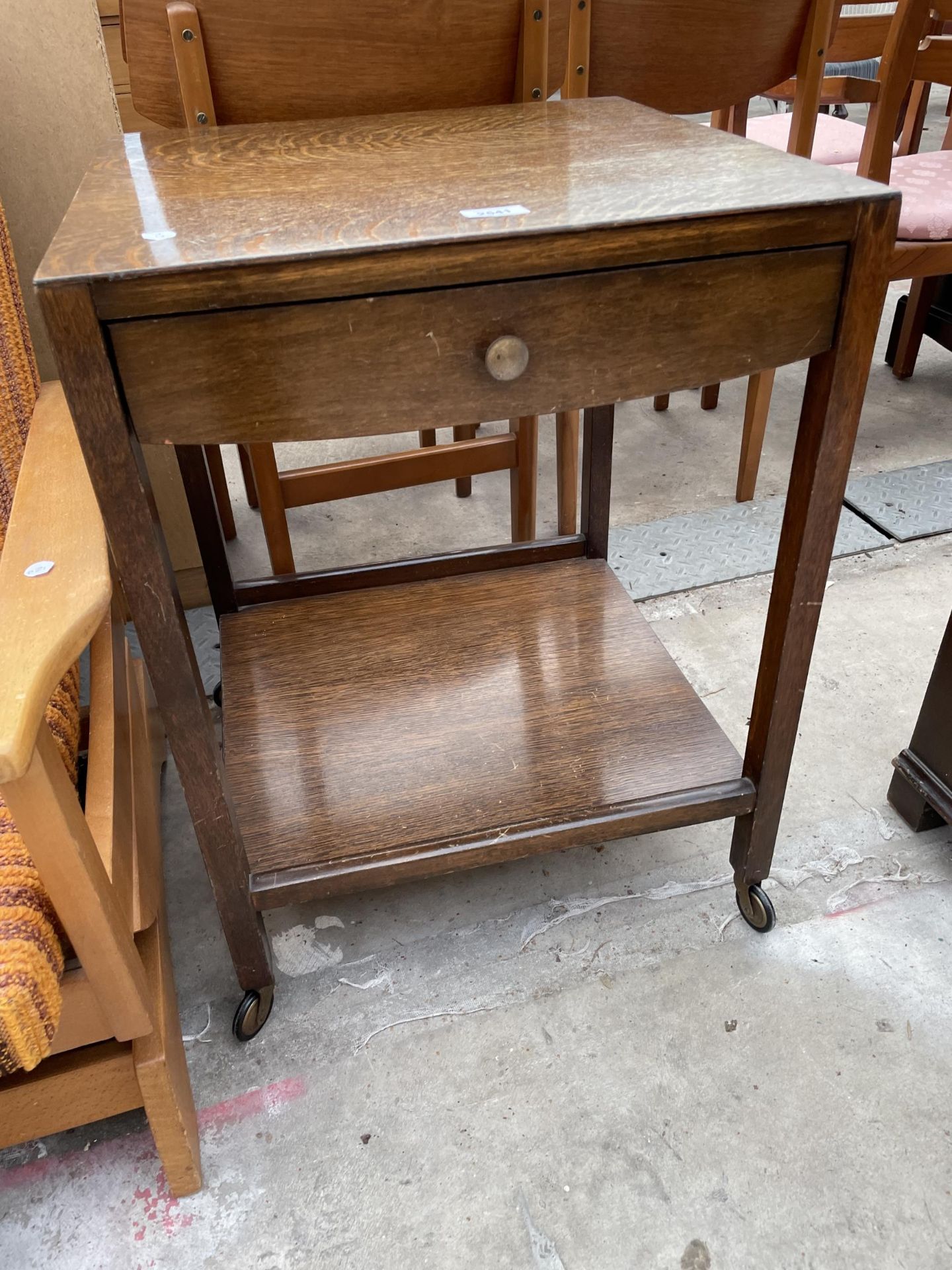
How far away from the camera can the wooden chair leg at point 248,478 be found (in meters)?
1.88

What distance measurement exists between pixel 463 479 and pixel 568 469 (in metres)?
0.36

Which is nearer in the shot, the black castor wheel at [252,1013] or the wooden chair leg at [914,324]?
the black castor wheel at [252,1013]

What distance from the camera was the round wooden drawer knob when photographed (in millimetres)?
659

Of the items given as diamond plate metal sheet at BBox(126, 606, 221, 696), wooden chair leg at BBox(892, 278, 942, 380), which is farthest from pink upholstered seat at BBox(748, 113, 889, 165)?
diamond plate metal sheet at BBox(126, 606, 221, 696)

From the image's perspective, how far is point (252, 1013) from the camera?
0.99 meters

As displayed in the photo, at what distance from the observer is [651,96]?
4.98 ft

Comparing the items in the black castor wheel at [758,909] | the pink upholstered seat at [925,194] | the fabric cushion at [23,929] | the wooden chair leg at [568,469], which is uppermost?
the pink upholstered seat at [925,194]

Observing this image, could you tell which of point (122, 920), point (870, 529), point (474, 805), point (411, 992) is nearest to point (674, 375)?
point (474, 805)

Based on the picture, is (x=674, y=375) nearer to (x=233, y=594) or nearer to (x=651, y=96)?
(x=233, y=594)

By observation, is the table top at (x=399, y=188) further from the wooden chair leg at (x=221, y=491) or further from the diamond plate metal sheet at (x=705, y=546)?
the diamond plate metal sheet at (x=705, y=546)

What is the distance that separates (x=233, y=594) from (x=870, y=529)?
1.19 meters

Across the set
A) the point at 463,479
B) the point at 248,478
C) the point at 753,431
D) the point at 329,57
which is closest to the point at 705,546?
the point at 753,431

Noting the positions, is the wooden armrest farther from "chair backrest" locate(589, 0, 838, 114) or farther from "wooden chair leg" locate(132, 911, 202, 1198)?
"chair backrest" locate(589, 0, 838, 114)

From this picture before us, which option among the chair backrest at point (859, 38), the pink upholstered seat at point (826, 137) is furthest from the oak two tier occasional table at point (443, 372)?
the pink upholstered seat at point (826, 137)
